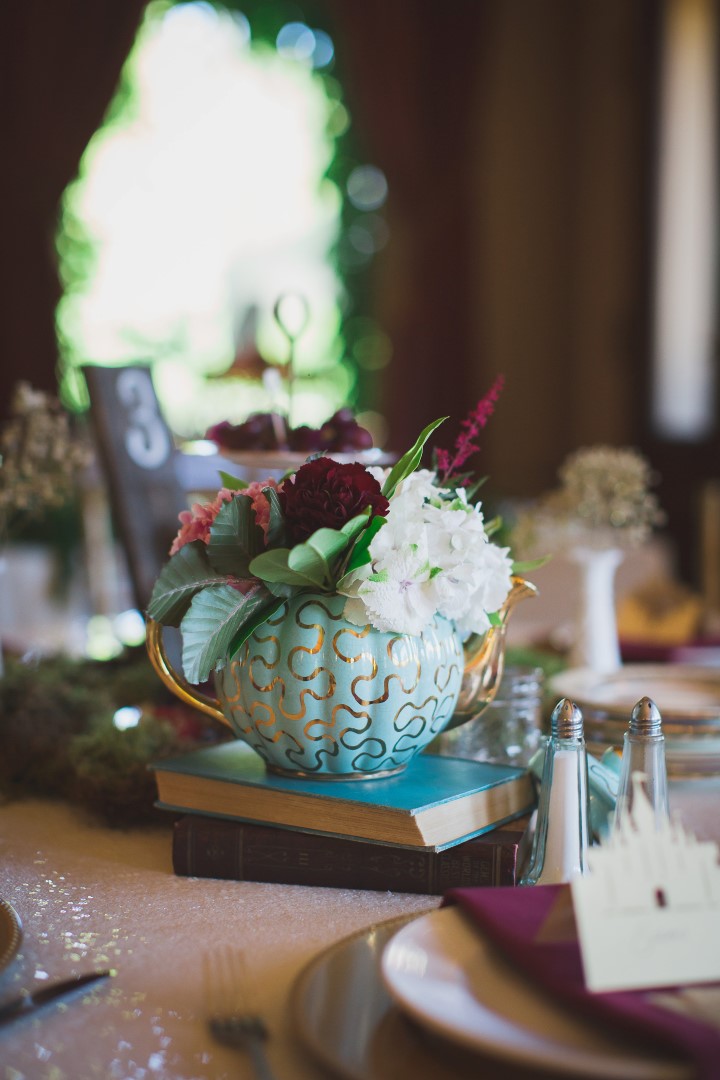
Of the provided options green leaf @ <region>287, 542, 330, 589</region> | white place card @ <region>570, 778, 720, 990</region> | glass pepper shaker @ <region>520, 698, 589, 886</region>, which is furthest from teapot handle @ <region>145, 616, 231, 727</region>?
white place card @ <region>570, 778, 720, 990</region>

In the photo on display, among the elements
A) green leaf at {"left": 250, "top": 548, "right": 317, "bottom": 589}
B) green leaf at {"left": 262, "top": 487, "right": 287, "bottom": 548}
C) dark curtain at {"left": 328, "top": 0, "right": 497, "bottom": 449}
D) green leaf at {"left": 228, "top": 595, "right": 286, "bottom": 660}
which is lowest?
green leaf at {"left": 228, "top": 595, "right": 286, "bottom": 660}

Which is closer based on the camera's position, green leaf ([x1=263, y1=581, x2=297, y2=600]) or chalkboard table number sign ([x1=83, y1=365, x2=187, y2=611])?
green leaf ([x1=263, y1=581, x2=297, y2=600])

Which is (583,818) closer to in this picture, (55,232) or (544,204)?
(55,232)

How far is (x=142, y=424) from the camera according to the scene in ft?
4.50

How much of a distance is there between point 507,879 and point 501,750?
233 mm

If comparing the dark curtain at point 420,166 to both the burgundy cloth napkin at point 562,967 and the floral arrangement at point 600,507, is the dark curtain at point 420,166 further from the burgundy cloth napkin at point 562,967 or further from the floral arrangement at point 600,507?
the burgundy cloth napkin at point 562,967

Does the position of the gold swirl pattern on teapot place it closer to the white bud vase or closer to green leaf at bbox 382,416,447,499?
green leaf at bbox 382,416,447,499

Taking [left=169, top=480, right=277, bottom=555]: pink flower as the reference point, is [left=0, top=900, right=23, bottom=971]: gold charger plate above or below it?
below

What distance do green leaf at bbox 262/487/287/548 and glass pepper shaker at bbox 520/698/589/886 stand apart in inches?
8.7

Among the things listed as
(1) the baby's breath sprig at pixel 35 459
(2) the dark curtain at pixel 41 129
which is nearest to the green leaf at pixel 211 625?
(1) the baby's breath sprig at pixel 35 459

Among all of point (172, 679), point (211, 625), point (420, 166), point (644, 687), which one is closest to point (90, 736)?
point (172, 679)

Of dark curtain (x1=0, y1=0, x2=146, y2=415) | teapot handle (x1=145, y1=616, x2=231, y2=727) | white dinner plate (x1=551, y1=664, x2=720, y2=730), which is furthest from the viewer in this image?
dark curtain (x1=0, y1=0, x2=146, y2=415)

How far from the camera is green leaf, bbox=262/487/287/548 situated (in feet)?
2.54

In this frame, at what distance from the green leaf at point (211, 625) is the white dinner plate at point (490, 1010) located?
243 mm
